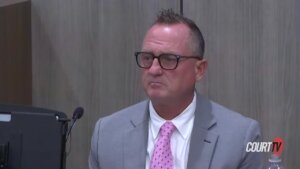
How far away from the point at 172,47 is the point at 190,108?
0.84 ft

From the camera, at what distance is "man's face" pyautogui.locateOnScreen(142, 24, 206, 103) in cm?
182

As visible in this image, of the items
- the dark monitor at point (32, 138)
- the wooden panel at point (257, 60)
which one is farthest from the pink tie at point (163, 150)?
the wooden panel at point (257, 60)

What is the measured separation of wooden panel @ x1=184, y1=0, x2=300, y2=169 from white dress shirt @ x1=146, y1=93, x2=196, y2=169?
2.78 feet

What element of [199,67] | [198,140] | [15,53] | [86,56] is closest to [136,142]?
[198,140]

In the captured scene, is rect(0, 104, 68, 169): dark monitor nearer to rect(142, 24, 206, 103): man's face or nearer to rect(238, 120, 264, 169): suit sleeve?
rect(142, 24, 206, 103): man's face

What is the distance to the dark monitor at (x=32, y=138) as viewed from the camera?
1.90 meters

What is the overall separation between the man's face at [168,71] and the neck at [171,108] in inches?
1.1

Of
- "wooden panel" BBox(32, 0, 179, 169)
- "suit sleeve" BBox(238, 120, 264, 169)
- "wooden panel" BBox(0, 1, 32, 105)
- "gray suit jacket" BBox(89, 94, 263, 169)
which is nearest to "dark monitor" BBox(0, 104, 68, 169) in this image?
"gray suit jacket" BBox(89, 94, 263, 169)

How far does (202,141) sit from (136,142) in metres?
0.24

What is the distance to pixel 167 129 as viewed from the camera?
75.3 inches

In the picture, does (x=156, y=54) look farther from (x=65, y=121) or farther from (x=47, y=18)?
(x=47, y=18)

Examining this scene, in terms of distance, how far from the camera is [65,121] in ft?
6.21

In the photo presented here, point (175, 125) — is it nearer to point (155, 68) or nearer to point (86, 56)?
point (155, 68)

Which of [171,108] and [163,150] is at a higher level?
[171,108]
